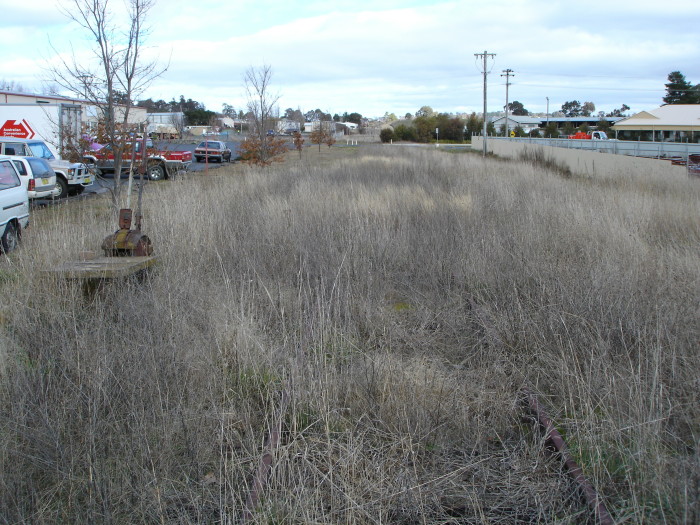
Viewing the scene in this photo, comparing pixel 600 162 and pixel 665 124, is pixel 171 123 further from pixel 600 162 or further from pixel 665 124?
pixel 665 124

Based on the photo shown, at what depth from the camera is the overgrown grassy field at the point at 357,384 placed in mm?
3148

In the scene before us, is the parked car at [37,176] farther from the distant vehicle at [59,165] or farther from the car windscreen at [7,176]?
the car windscreen at [7,176]

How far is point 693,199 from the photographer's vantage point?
12797 millimetres

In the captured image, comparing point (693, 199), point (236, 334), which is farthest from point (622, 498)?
point (693, 199)

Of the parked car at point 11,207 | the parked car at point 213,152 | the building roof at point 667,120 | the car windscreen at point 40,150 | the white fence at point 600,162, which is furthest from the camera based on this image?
the building roof at point 667,120

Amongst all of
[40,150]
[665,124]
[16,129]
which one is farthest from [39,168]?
[665,124]

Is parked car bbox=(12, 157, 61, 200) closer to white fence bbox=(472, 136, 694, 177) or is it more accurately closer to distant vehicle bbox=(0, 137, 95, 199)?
distant vehicle bbox=(0, 137, 95, 199)

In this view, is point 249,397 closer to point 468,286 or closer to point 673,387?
point 673,387

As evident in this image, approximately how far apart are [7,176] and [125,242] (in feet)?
18.0

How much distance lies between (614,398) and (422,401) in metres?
1.23

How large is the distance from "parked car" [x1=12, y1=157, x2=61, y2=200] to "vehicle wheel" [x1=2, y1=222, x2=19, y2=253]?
5.01 metres

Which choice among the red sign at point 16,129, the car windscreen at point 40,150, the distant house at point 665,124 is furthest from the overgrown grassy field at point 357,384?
the distant house at point 665,124

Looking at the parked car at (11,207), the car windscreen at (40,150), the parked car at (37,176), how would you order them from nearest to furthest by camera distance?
the parked car at (11,207) → the parked car at (37,176) → the car windscreen at (40,150)

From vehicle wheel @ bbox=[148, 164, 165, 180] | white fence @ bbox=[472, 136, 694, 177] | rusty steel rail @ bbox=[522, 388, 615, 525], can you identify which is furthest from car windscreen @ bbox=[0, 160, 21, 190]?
white fence @ bbox=[472, 136, 694, 177]
